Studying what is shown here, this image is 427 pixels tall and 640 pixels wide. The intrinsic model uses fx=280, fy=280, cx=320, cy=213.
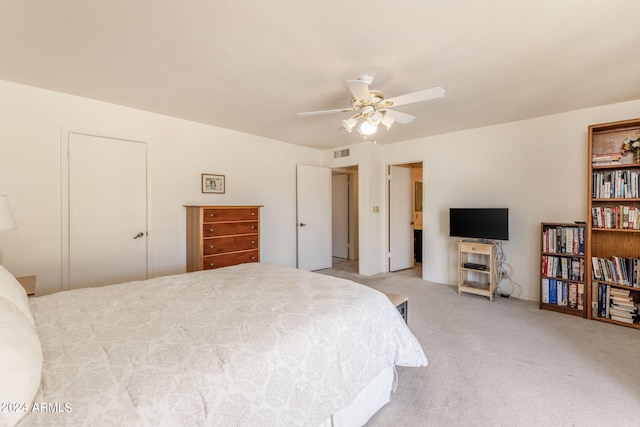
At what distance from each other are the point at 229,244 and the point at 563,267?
13.0 feet

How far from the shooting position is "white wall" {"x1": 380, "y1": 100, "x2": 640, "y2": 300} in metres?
3.30

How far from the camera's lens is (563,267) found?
10.5ft

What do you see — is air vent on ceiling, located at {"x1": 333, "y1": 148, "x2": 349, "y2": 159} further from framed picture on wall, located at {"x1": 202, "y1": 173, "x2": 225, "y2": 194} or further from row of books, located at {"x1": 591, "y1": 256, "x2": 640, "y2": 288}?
row of books, located at {"x1": 591, "y1": 256, "x2": 640, "y2": 288}

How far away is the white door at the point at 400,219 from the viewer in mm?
5125

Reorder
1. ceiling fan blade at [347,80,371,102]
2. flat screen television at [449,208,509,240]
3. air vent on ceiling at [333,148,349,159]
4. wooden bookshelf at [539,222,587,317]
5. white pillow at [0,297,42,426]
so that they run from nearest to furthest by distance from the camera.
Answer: white pillow at [0,297,42,426]
ceiling fan blade at [347,80,371,102]
wooden bookshelf at [539,222,587,317]
flat screen television at [449,208,509,240]
air vent on ceiling at [333,148,349,159]

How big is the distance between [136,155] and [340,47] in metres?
2.65

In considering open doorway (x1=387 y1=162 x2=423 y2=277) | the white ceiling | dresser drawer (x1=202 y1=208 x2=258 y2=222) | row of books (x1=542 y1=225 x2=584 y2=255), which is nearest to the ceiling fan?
the white ceiling

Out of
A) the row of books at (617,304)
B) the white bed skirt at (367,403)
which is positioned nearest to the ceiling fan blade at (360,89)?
the white bed skirt at (367,403)

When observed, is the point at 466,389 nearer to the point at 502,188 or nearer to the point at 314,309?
the point at 314,309

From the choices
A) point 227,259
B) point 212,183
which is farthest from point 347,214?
point 227,259

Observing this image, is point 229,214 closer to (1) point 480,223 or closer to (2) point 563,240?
(1) point 480,223

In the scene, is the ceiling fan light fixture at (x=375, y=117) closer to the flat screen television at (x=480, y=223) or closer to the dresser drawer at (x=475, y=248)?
the flat screen television at (x=480, y=223)

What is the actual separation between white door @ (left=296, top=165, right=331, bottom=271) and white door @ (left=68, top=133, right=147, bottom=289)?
7.88ft

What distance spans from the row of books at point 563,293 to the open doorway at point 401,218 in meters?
1.86
